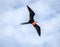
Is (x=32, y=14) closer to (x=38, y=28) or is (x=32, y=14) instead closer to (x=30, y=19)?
(x=30, y=19)

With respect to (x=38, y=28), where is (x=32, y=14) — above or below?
above

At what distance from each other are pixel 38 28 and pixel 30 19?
263 centimetres

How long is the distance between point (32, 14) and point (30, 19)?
150cm

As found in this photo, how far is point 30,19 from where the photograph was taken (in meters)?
24.1

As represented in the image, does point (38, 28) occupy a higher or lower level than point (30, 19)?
lower

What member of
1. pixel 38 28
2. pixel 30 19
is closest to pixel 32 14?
pixel 30 19

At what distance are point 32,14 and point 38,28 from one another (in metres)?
3.42

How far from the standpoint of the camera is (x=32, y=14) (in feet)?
82.0

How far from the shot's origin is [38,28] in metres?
24.3
